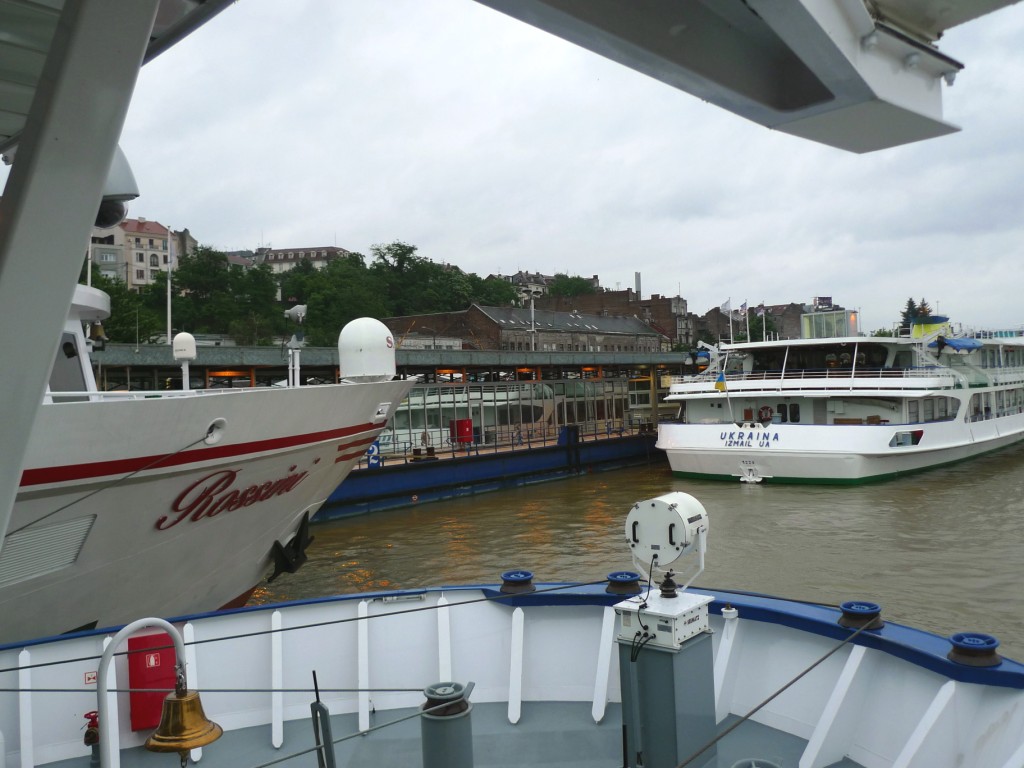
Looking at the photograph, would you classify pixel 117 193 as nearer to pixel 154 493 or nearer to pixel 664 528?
pixel 154 493

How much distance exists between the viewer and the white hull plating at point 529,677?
4.54 meters

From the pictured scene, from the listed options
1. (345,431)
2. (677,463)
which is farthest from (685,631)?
(677,463)

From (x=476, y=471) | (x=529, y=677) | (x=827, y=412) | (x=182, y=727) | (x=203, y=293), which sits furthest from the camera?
(x=203, y=293)

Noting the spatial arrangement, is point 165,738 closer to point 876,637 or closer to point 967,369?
point 876,637

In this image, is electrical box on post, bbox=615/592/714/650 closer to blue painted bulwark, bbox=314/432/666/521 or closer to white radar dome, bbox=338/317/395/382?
white radar dome, bbox=338/317/395/382

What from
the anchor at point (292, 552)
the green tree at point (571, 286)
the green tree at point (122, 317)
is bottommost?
the anchor at point (292, 552)

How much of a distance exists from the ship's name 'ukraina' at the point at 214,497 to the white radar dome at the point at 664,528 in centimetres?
534

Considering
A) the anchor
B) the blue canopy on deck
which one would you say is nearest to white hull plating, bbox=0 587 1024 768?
the anchor

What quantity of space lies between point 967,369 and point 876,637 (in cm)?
3149

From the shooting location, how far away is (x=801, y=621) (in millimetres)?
5266

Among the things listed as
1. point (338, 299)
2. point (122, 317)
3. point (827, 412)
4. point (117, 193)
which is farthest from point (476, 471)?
point (338, 299)

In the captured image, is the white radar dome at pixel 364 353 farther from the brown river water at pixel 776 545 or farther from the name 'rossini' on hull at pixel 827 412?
the name 'rossini' on hull at pixel 827 412

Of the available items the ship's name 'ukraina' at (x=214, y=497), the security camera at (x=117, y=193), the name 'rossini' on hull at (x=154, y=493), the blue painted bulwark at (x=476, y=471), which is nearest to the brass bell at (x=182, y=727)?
the name 'rossini' on hull at (x=154, y=493)

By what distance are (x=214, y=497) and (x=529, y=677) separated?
4.47 metres
